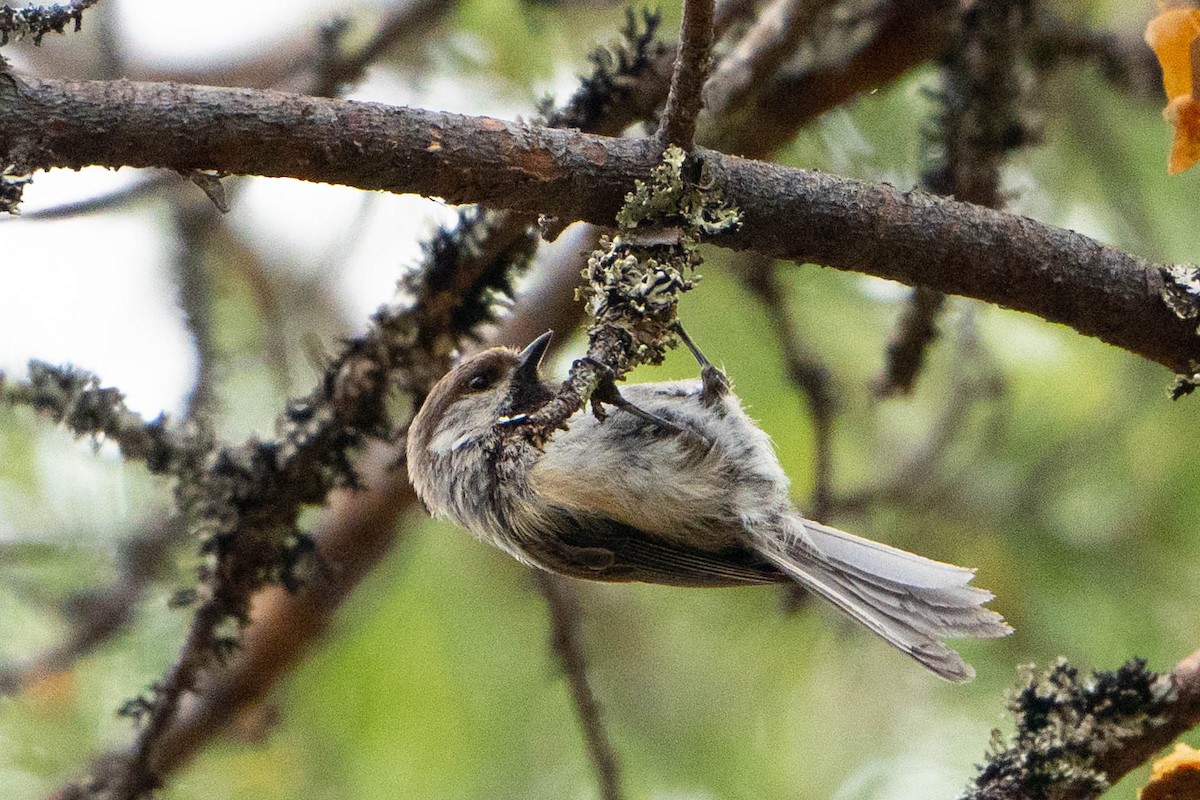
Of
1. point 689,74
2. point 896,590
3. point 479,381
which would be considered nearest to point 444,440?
point 479,381

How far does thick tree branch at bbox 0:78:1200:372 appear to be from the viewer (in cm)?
160

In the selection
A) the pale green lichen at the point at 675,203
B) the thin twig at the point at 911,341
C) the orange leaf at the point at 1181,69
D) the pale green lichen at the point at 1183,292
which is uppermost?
the thin twig at the point at 911,341

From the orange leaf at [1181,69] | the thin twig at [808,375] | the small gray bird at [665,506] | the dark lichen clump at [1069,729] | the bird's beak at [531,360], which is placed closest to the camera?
the orange leaf at [1181,69]

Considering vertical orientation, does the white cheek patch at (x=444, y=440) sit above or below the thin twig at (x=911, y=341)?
below

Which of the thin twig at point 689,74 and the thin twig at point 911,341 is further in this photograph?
the thin twig at point 911,341

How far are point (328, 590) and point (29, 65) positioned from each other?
261 centimetres

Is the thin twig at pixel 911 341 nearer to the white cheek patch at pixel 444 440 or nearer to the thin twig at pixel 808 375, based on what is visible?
the thin twig at pixel 808 375

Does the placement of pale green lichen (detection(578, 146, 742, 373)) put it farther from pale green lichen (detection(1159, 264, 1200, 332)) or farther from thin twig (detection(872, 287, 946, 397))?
thin twig (detection(872, 287, 946, 397))

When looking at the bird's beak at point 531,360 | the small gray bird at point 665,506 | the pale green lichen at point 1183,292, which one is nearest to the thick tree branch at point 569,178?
the pale green lichen at point 1183,292

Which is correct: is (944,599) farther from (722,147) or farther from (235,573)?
(235,573)

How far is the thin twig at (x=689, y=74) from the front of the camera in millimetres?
1649

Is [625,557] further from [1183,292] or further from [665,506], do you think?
[1183,292]

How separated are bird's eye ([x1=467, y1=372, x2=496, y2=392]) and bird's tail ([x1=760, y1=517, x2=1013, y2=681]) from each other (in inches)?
33.6

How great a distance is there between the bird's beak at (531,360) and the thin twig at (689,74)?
1311 mm
